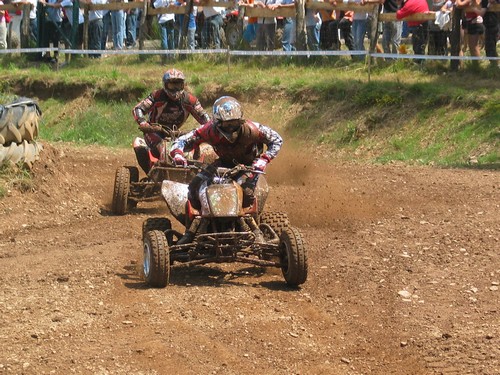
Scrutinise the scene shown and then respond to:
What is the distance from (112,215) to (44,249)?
2392mm

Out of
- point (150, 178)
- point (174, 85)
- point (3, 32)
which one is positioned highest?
point (3, 32)

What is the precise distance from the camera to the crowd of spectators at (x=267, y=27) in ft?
60.3

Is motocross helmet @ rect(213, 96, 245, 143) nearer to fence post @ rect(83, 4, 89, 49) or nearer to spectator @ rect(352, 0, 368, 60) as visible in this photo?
spectator @ rect(352, 0, 368, 60)

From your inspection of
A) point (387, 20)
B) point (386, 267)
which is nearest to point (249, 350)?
point (386, 267)

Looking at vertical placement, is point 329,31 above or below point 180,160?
above

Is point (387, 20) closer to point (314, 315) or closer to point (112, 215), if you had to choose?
point (112, 215)

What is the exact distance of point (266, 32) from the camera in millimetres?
21609

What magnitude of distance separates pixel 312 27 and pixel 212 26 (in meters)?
2.67

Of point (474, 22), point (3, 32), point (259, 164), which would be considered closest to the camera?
point (259, 164)

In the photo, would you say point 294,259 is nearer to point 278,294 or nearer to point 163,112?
point 278,294

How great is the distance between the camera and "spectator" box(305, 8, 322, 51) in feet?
67.9

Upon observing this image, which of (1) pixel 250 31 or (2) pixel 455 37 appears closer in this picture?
(2) pixel 455 37

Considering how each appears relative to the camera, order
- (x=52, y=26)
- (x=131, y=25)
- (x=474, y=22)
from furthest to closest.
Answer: (x=131, y=25)
(x=52, y=26)
(x=474, y=22)

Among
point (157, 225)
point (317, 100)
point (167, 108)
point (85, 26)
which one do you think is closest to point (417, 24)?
point (317, 100)
